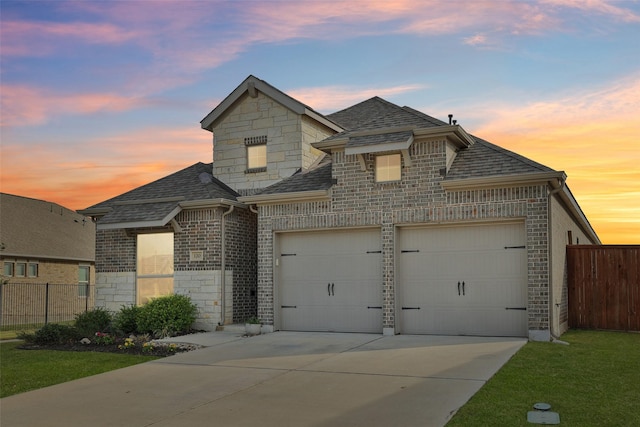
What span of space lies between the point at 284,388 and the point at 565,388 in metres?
4.23

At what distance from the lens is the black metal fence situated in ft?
98.4

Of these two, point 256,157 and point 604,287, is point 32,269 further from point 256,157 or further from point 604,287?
point 604,287

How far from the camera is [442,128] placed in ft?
50.4

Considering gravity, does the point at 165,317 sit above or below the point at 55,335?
above

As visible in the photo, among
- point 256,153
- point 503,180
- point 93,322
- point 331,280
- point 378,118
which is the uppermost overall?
point 378,118

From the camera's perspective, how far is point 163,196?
19969 mm

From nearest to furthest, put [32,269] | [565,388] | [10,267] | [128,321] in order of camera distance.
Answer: [565,388], [128,321], [10,267], [32,269]

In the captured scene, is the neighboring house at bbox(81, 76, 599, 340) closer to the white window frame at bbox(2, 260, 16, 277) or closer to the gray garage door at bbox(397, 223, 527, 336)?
the gray garage door at bbox(397, 223, 527, 336)

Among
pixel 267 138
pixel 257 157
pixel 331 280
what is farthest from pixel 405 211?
pixel 257 157

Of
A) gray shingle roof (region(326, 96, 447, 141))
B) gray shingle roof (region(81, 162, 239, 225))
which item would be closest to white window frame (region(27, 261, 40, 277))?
gray shingle roof (region(81, 162, 239, 225))

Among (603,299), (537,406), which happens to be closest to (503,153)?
(603,299)

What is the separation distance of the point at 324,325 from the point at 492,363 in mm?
6435

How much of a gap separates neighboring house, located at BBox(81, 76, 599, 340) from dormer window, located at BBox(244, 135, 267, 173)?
38 millimetres

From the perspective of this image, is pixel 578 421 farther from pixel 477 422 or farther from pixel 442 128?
pixel 442 128
